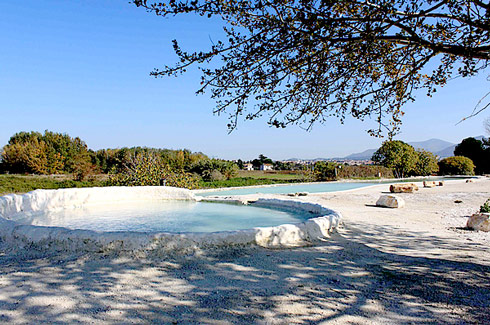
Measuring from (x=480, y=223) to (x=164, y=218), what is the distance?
679 cm

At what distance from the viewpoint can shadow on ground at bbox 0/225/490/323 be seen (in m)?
2.51

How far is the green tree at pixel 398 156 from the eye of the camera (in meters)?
27.6

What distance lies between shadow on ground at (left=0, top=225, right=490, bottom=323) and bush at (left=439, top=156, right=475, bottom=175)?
30.6 metres

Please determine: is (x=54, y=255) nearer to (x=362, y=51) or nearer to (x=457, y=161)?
(x=362, y=51)

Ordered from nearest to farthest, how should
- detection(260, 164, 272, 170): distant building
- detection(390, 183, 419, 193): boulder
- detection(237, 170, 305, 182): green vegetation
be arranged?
detection(390, 183, 419, 193): boulder < detection(237, 170, 305, 182): green vegetation < detection(260, 164, 272, 170): distant building

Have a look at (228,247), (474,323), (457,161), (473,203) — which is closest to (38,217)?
(228,247)

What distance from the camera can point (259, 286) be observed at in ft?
10.1

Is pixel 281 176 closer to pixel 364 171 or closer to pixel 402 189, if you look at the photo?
pixel 364 171

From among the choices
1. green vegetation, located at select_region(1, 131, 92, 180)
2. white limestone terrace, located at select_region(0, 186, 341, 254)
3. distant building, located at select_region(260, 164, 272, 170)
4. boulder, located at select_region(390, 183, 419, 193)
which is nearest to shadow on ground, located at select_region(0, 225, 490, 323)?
white limestone terrace, located at select_region(0, 186, 341, 254)

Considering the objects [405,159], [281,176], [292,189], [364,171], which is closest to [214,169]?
[292,189]

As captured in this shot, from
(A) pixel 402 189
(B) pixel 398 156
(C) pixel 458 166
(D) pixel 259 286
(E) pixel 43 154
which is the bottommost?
(D) pixel 259 286

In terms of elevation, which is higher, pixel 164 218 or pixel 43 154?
pixel 43 154

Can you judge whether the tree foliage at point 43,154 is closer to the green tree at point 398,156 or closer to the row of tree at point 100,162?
the row of tree at point 100,162

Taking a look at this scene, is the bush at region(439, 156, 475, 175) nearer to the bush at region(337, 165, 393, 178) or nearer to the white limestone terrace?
the bush at region(337, 165, 393, 178)
